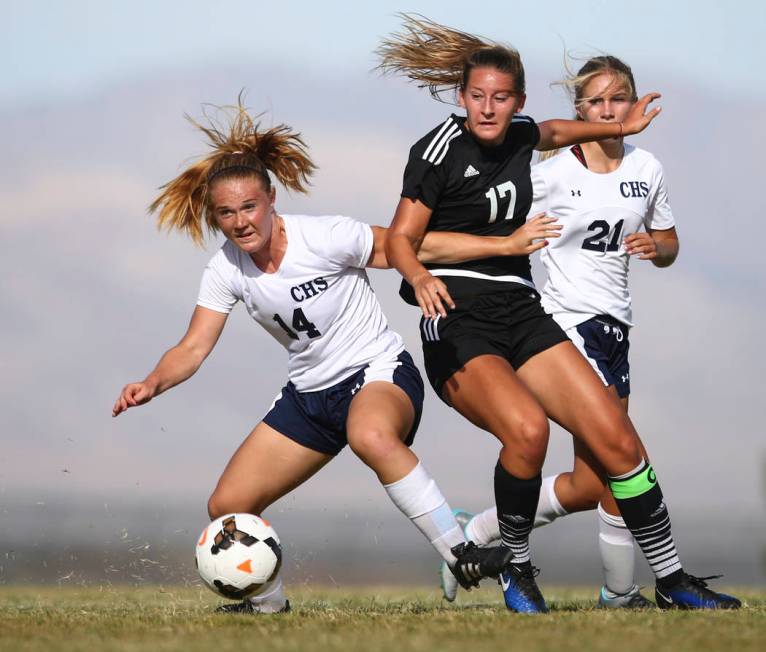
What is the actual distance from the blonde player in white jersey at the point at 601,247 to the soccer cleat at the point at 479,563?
1.54 metres

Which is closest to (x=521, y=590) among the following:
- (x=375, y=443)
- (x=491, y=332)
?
(x=375, y=443)

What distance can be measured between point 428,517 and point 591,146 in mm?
2517

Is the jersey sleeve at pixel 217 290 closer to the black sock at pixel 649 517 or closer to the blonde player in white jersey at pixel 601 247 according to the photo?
the blonde player in white jersey at pixel 601 247

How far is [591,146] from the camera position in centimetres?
672

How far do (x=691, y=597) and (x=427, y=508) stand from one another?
142cm

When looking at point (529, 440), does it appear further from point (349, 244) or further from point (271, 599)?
point (271, 599)

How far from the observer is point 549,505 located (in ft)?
22.9

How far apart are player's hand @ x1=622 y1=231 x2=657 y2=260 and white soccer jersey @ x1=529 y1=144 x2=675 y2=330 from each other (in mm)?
390

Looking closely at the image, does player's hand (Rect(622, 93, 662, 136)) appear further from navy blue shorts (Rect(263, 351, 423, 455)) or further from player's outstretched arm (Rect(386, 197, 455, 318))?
navy blue shorts (Rect(263, 351, 423, 455))

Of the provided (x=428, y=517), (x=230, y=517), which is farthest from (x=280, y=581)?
(x=428, y=517)

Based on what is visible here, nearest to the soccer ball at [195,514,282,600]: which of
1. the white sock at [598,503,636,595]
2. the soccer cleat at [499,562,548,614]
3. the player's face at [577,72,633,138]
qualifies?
the soccer cleat at [499,562,548,614]

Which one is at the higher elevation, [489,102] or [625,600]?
[489,102]

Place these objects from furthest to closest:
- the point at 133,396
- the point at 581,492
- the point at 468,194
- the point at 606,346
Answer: the point at 581,492 < the point at 606,346 < the point at 133,396 < the point at 468,194

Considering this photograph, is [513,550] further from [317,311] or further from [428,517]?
[317,311]
